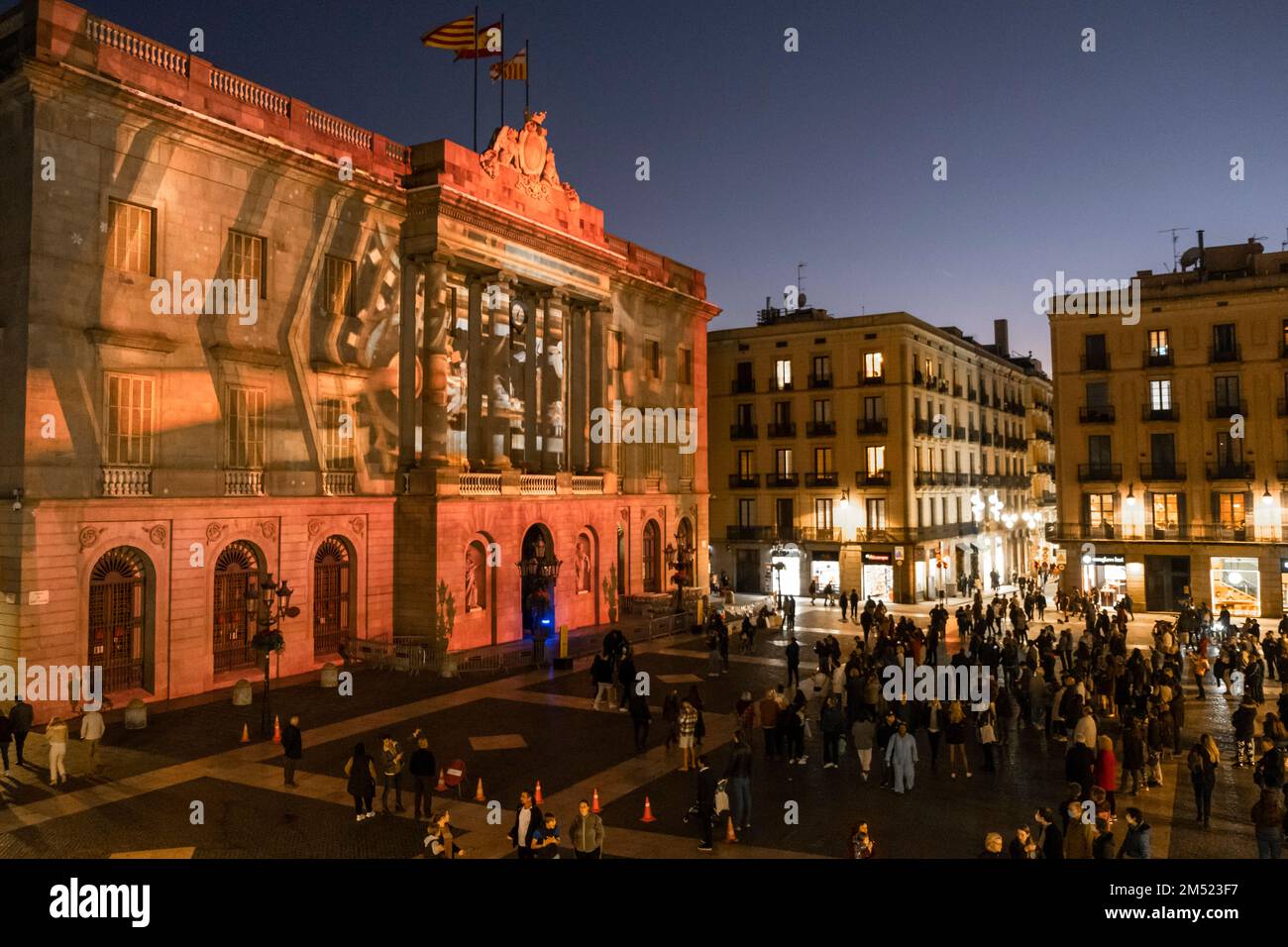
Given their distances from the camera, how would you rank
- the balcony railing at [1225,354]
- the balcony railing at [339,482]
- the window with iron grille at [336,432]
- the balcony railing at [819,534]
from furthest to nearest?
the balcony railing at [819,534]
the balcony railing at [1225,354]
the window with iron grille at [336,432]
the balcony railing at [339,482]

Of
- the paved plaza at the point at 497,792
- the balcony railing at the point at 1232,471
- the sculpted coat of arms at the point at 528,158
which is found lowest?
the paved plaza at the point at 497,792

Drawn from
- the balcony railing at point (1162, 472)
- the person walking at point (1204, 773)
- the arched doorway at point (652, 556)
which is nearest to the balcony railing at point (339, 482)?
the arched doorway at point (652, 556)

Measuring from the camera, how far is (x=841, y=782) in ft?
59.4

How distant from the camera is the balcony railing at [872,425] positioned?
53.2m

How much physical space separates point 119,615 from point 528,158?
922 inches

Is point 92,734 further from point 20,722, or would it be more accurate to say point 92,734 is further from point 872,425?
point 872,425

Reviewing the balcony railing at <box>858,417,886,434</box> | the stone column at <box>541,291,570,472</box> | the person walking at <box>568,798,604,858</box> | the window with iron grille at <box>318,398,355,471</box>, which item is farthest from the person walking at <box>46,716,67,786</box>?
the balcony railing at <box>858,417,886,434</box>

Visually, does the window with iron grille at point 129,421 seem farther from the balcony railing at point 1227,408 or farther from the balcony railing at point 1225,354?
the balcony railing at point 1225,354

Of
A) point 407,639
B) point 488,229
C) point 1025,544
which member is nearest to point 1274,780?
point 407,639

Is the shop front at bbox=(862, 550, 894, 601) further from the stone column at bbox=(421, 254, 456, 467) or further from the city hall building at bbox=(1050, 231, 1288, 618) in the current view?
the stone column at bbox=(421, 254, 456, 467)

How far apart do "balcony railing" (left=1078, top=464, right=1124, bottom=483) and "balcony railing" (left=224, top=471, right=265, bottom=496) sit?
1635 inches

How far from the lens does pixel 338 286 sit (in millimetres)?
30938

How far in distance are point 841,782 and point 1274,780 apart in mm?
7299

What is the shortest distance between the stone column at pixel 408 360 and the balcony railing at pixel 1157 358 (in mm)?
37850
